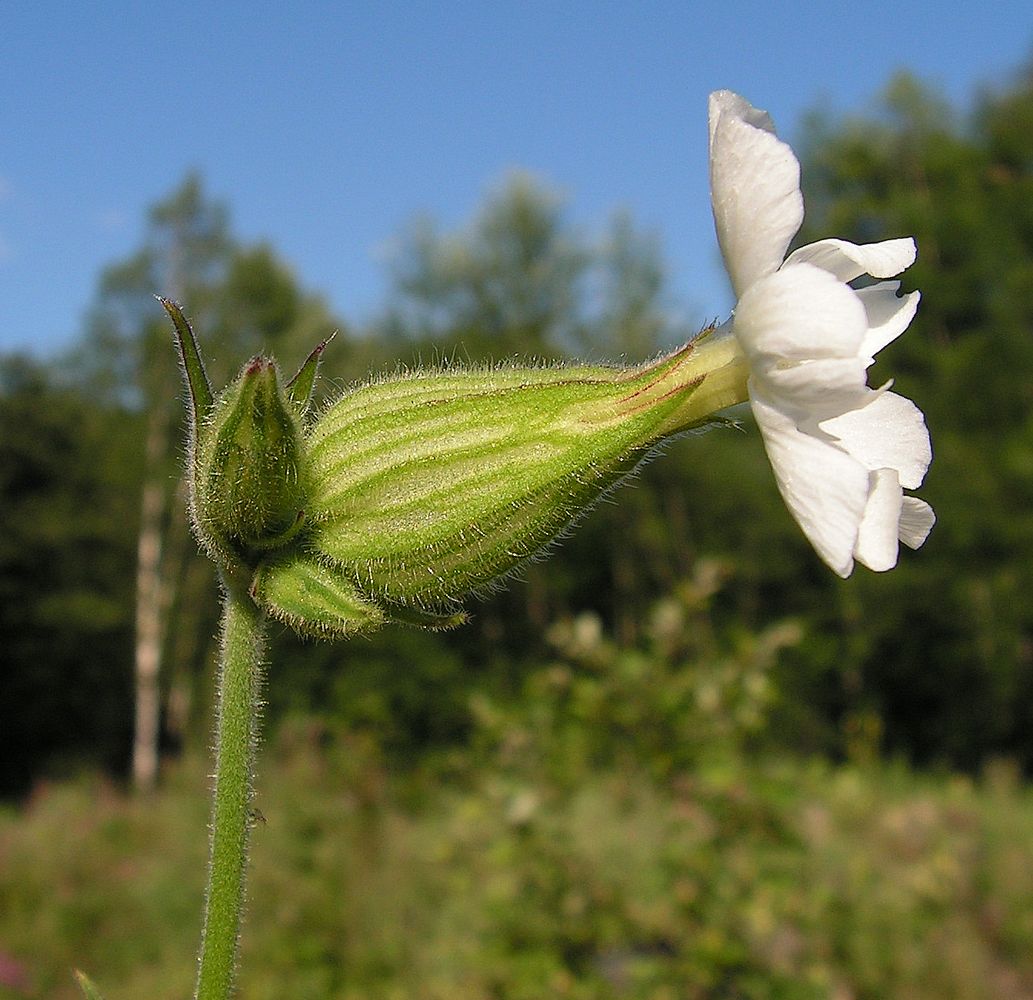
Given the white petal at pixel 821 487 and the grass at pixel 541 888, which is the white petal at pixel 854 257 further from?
the grass at pixel 541 888

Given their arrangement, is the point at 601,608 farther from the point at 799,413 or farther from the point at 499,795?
the point at 799,413

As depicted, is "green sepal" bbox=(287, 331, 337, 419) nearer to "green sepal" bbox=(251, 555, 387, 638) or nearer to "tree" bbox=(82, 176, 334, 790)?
"green sepal" bbox=(251, 555, 387, 638)

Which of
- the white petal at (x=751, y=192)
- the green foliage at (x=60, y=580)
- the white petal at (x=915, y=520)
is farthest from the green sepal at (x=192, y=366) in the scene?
the green foliage at (x=60, y=580)

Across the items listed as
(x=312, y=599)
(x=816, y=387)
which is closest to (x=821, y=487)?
(x=816, y=387)

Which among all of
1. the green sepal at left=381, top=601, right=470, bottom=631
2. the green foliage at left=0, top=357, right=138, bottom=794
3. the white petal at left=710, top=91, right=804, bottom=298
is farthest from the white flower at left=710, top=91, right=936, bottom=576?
the green foliage at left=0, top=357, right=138, bottom=794

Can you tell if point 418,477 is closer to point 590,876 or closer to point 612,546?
point 590,876

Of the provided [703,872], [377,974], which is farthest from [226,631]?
[377,974]
